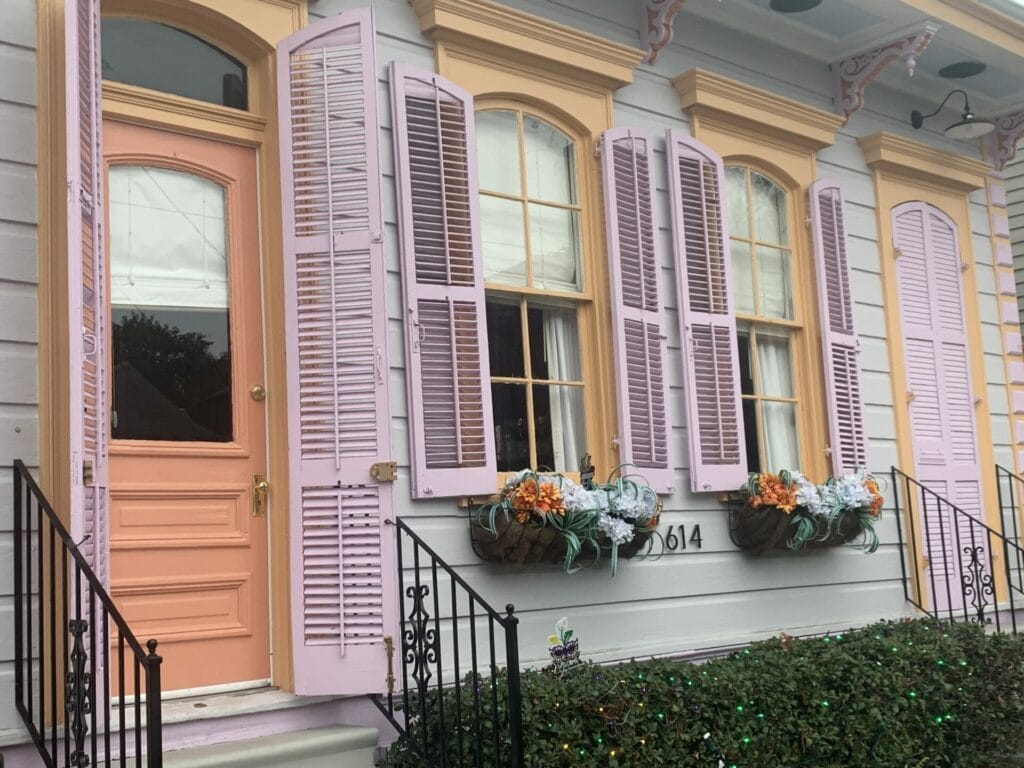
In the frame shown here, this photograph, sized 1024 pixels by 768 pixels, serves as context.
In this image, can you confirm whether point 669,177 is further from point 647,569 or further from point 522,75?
point 647,569

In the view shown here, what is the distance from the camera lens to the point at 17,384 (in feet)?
12.4

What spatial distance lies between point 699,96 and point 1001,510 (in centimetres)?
359

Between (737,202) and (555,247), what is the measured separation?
1.48 meters

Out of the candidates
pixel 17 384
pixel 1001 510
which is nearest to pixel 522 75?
pixel 17 384

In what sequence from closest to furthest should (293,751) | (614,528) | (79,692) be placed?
(79,692)
(293,751)
(614,528)

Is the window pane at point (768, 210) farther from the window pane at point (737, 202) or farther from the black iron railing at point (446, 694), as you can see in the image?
the black iron railing at point (446, 694)

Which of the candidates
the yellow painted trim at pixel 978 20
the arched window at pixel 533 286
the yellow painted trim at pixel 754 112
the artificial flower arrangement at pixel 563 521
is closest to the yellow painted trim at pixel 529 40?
the arched window at pixel 533 286

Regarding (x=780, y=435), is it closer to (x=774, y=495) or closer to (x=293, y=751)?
(x=774, y=495)

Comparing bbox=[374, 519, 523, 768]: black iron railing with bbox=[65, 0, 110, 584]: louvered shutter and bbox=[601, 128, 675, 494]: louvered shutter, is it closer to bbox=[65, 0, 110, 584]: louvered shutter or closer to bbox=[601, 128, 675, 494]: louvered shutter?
bbox=[65, 0, 110, 584]: louvered shutter

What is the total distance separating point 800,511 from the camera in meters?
5.90

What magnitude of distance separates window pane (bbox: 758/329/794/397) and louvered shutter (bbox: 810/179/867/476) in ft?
0.70

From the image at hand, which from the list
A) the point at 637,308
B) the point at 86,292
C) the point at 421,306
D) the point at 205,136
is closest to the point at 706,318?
the point at 637,308

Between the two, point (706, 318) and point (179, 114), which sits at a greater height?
point (179, 114)

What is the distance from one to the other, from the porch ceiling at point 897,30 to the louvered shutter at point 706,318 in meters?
0.92
